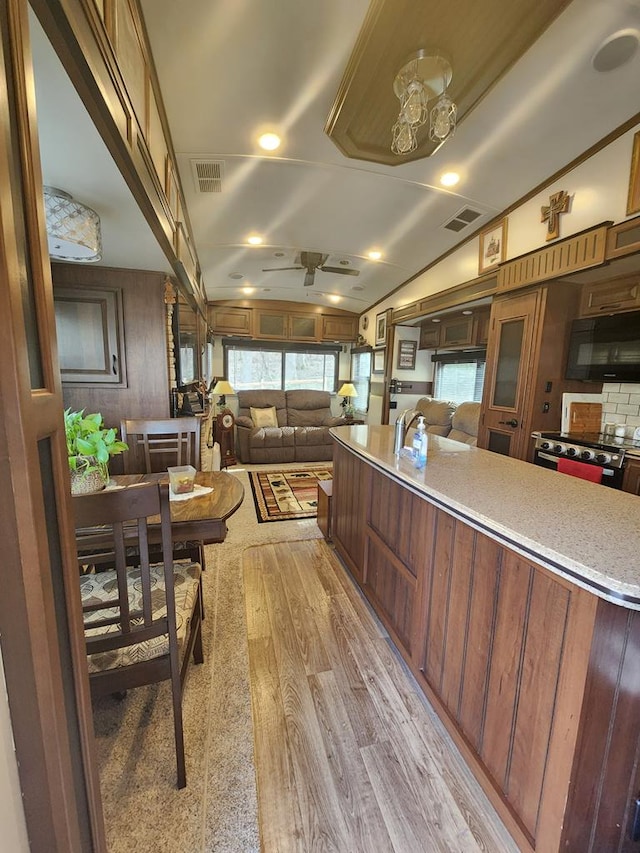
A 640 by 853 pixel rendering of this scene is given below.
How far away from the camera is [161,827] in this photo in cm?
108

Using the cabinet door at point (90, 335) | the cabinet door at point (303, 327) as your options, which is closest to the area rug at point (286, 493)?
the cabinet door at point (90, 335)

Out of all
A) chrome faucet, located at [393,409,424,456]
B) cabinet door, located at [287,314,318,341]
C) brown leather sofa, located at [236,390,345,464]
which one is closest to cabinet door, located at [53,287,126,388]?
chrome faucet, located at [393,409,424,456]

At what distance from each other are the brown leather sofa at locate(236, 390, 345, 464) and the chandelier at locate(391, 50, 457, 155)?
3859 millimetres

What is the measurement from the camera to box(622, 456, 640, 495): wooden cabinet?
2.24 meters

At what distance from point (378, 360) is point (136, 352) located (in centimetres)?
405

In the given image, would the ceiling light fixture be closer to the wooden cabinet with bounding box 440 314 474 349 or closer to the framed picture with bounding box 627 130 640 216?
the framed picture with bounding box 627 130 640 216

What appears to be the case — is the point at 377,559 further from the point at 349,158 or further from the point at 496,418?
the point at 349,158

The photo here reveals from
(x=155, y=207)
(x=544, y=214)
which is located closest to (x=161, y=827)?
(x=155, y=207)

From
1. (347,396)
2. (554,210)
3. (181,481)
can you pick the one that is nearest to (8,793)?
(181,481)

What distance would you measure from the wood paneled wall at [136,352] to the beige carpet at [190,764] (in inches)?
71.6

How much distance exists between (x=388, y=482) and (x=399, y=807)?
1.20 m

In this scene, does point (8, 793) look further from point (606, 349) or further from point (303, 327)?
point (303, 327)

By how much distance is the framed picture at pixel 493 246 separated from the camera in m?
3.18

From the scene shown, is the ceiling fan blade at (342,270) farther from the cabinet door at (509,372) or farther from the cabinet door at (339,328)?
the cabinet door at (509,372)
